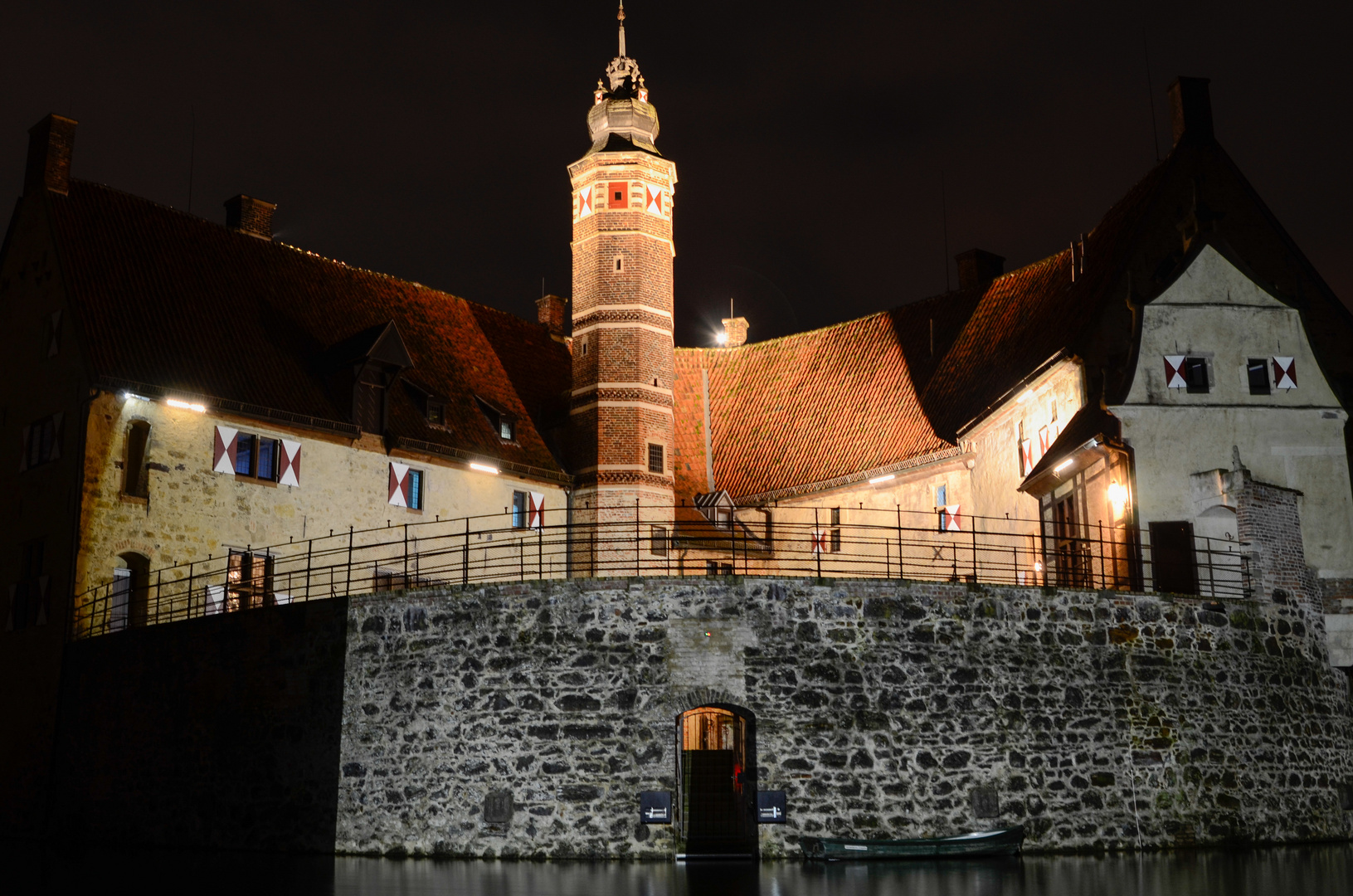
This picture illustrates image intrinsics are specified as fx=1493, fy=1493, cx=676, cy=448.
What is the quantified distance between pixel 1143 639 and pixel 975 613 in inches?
102

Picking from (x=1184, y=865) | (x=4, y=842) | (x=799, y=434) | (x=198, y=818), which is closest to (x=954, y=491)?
(x=799, y=434)

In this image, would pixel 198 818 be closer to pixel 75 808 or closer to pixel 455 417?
pixel 75 808

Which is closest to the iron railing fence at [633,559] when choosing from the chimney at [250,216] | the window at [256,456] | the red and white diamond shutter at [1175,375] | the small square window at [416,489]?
the small square window at [416,489]

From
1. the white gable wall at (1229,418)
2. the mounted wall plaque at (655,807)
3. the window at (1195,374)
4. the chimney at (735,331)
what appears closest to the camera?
the mounted wall plaque at (655,807)

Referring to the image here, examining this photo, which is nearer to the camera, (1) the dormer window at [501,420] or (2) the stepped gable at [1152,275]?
(2) the stepped gable at [1152,275]

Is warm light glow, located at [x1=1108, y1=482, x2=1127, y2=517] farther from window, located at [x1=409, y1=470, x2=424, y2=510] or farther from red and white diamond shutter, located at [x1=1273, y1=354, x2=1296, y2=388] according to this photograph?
window, located at [x1=409, y1=470, x2=424, y2=510]

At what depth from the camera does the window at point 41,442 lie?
27.2 m

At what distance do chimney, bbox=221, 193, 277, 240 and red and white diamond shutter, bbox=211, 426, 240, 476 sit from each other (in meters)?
7.25

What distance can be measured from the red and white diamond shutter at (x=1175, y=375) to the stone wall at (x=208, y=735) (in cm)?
1419

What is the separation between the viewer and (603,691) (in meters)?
20.1

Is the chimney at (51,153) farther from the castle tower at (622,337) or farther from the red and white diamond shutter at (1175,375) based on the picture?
the red and white diamond shutter at (1175,375)

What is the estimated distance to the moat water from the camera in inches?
587

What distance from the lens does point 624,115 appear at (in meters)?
34.2

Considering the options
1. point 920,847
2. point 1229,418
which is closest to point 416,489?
point 920,847
